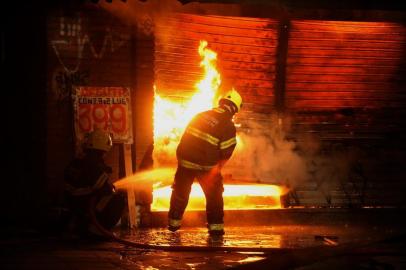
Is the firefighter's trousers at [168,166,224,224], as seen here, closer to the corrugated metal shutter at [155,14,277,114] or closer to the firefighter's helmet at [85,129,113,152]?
the firefighter's helmet at [85,129,113,152]

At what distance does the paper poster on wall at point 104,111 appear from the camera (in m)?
9.27

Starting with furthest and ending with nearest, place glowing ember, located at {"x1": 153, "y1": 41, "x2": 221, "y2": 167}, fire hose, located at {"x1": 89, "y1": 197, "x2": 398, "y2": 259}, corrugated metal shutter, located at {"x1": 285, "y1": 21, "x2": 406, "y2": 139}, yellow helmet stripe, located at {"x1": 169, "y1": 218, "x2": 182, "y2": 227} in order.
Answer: corrugated metal shutter, located at {"x1": 285, "y1": 21, "x2": 406, "y2": 139} < glowing ember, located at {"x1": 153, "y1": 41, "x2": 221, "y2": 167} < yellow helmet stripe, located at {"x1": 169, "y1": 218, "x2": 182, "y2": 227} < fire hose, located at {"x1": 89, "y1": 197, "x2": 398, "y2": 259}

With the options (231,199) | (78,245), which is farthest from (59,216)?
(231,199)

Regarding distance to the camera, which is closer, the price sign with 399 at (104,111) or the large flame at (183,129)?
the price sign with 399 at (104,111)

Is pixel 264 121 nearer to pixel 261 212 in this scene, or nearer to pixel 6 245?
pixel 261 212

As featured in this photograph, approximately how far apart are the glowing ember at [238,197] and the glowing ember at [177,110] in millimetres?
592

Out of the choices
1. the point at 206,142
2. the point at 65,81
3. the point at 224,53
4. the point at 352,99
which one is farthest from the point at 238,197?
the point at 65,81

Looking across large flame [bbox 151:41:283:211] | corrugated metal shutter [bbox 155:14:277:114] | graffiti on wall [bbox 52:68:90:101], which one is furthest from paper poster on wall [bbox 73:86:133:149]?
corrugated metal shutter [bbox 155:14:277:114]

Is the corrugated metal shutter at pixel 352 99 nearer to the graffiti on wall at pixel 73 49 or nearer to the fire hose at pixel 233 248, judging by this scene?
the fire hose at pixel 233 248

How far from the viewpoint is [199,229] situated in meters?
9.45

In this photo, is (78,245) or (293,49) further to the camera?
(293,49)

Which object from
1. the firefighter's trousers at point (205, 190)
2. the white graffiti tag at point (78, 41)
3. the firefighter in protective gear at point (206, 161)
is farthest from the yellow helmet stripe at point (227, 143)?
the white graffiti tag at point (78, 41)

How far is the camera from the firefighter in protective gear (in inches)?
340

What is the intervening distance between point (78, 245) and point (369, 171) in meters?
5.59
